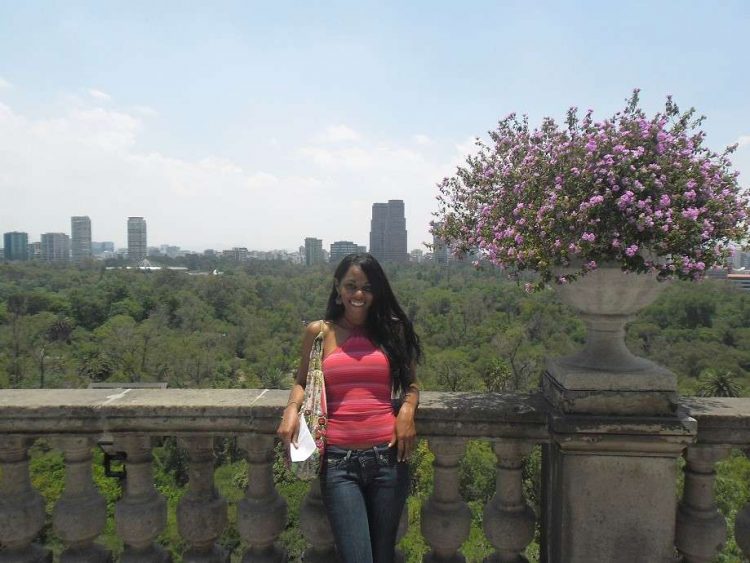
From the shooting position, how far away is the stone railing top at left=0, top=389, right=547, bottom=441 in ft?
8.46

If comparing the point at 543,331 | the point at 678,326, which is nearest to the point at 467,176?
the point at 543,331

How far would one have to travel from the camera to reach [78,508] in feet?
8.49

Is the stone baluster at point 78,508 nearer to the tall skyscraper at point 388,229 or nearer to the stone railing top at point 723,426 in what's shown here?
the stone railing top at point 723,426

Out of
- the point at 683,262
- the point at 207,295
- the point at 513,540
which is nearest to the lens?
the point at 683,262

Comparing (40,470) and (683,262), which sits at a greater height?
(683,262)

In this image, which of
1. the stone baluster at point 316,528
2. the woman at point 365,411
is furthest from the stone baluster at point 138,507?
the woman at point 365,411

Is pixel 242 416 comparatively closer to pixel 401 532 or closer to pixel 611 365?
pixel 401 532

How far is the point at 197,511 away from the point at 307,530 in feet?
1.72

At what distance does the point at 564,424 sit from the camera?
239cm

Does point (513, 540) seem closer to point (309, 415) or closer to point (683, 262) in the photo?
point (309, 415)

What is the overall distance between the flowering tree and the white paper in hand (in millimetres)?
1083

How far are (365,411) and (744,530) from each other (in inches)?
71.0

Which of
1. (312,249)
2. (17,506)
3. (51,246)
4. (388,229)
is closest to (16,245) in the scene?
(51,246)

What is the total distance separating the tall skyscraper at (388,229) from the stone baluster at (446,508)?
421 ft
